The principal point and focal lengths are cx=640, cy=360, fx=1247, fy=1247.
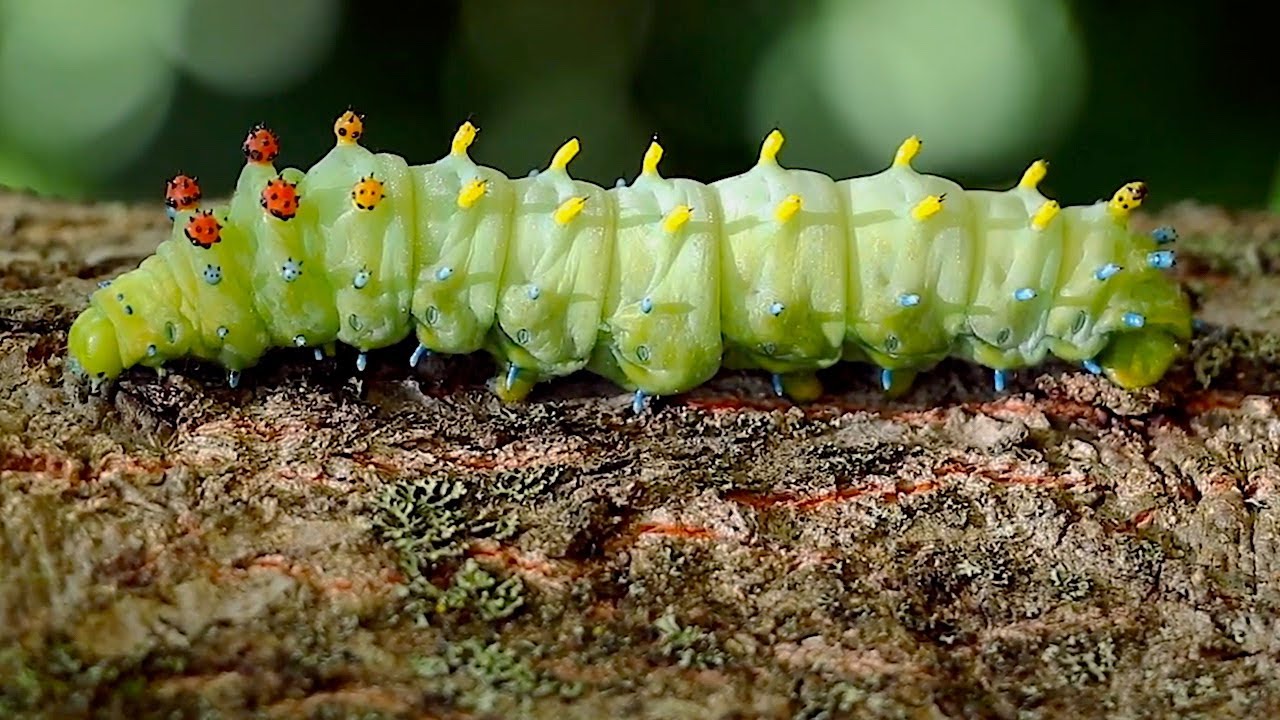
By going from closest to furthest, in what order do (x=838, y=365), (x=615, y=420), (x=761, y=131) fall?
(x=615, y=420) → (x=838, y=365) → (x=761, y=131)

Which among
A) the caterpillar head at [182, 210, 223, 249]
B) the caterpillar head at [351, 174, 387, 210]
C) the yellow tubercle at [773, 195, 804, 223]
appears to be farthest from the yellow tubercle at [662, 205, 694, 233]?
the caterpillar head at [182, 210, 223, 249]

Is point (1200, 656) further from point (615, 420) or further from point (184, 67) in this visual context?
point (184, 67)

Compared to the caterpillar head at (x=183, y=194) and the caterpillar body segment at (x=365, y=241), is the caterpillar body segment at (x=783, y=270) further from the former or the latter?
the caterpillar head at (x=183, y=194)

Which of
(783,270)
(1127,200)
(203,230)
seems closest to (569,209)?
(783,270)

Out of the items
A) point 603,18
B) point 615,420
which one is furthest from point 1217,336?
point 603,18

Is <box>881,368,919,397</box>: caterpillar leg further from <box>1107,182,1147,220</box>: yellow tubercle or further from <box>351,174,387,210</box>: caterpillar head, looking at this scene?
<box>351,174,387,210</box>: caterpillar head

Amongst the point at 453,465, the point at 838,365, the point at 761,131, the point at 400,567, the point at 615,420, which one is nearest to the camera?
the point at 400,567

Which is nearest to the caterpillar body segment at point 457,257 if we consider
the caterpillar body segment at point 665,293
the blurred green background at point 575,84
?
the caterpillar body segment at point 665,293

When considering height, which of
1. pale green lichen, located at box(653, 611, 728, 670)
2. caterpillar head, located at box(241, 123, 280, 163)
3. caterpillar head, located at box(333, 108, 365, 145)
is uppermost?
caterpillar head, located at box(333, 108, 365, 145)
